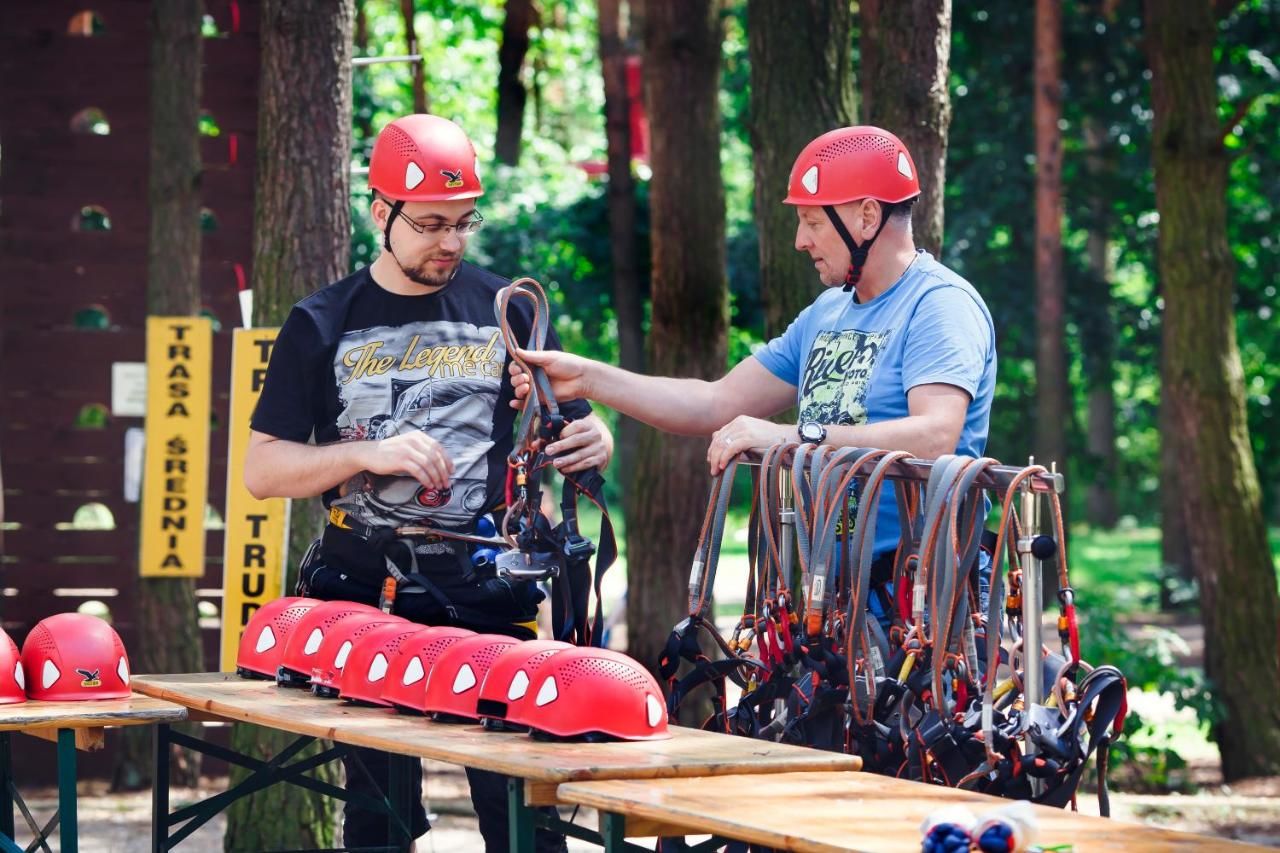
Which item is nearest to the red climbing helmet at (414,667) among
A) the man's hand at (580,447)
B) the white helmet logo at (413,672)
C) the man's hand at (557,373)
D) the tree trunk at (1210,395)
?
the white helmet logo at (413,672)

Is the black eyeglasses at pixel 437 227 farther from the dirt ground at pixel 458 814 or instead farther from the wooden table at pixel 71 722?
the dirt ground at pixel 458 814

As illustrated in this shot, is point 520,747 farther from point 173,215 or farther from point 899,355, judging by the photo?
point 173,215

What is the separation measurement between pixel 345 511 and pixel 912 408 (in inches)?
59.6

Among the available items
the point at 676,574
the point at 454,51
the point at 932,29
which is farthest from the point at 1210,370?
the point at 454,51

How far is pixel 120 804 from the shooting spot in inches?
404

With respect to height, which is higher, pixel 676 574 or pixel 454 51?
pixel 454 51

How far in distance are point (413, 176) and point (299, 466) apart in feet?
2.57

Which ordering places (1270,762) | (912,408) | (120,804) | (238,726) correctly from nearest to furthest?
(912,408) < (238,726) < (120,804) < (1270,762)

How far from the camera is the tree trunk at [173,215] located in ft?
33.3

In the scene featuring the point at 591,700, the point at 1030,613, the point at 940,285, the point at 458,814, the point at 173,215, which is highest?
the point at 173,215

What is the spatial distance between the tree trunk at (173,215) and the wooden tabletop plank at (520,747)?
18.6ft

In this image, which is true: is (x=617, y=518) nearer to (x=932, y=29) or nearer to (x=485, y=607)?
(x=932, y=29)

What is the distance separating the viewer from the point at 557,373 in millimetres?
5039

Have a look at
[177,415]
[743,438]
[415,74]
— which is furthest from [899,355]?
[415,74]
